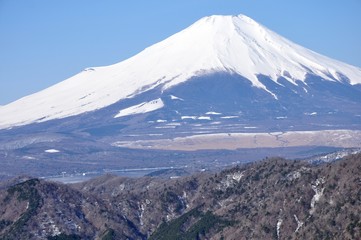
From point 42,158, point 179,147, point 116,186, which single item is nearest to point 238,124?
point 179,147

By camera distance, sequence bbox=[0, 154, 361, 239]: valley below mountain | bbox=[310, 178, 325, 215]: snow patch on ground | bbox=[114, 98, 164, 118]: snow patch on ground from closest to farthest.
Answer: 1. bbox=[0, 154, 361, 239]: valley below mountain
2. bbox=[310, 178, 325, 215]: snow patch on ground
3. bbox=[114, 98, 164, 118]: snow patch on ground

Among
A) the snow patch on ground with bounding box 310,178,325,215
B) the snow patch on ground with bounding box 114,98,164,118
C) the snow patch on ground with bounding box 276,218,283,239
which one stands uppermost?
the snow patch on ground with bounding box 114,98,164,118

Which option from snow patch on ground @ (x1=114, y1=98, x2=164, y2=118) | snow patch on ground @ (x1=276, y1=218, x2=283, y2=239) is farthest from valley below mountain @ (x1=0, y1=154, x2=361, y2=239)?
snow patch on ground @ (x1=114, y1=98, x2=164, y2=118)

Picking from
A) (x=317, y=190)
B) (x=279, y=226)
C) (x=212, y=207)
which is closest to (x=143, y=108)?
(x=212, y=207)

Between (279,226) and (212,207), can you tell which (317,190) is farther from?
(212,207)

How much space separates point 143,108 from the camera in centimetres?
19125

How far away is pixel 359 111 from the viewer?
612ft

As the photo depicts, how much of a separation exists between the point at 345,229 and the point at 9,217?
84.9 ft

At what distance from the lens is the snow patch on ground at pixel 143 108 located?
623 feet

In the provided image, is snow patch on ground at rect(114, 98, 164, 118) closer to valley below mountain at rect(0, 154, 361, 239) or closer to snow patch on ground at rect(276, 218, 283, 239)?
valley below mountain at rect(0, 154, 361, 239)

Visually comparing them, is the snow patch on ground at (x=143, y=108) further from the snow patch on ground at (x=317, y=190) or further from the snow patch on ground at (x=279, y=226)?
the snow patch on ground at (x=279, y=226)

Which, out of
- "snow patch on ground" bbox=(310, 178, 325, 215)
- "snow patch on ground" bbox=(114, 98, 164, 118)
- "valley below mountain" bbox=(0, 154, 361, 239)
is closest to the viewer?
"valley below mountain" bbox=(0, 154, 361, 239)

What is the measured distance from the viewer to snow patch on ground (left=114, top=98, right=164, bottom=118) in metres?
190

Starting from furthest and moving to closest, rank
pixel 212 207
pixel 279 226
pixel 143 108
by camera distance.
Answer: pixel 143 108
pixel 212 207
pixel 279 226
